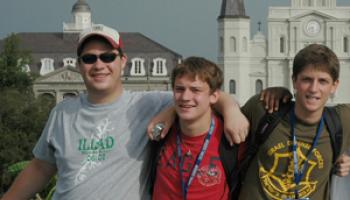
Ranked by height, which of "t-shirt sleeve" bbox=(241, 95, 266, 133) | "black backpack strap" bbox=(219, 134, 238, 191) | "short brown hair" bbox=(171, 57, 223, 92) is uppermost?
"short brown hair" bbox=(171, 57, 223, 92)

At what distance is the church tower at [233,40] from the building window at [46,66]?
43.3ft

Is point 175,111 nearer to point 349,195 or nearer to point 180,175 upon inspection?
point 180,175

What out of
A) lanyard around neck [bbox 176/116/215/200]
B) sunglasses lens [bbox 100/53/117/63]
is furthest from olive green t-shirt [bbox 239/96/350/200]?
sunglasses lens [bbox 100/53/117/63]

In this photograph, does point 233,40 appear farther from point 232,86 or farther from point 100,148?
point 100,148

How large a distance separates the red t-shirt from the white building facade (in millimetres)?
70228

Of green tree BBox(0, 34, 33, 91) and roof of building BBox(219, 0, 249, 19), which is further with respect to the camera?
roof of building BBox(219, 0, 249, 19)

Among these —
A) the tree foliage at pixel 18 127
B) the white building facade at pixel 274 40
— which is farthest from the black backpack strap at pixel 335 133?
the white building facade at pixel 274 40

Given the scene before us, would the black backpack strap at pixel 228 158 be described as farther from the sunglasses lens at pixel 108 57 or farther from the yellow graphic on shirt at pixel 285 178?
the sunglasses lens at pixel 108 57

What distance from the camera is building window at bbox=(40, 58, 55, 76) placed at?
7206cm

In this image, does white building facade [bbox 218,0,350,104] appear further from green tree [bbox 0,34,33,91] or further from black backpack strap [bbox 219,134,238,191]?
black backpack strap [bbox 219,134,238,191]

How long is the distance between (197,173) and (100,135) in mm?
466

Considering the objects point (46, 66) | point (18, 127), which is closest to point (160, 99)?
point (18, 127)

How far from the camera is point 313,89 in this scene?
4238mm

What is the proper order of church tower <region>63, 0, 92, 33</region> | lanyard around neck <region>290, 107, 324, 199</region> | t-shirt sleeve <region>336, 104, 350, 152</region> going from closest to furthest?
lanyard around neck <region>290, 107, 324, 199</region> < t-shirt sleeve <region>336, 104, 350, 152</region> < church tower <region>63, 0, 92, 33</region>
